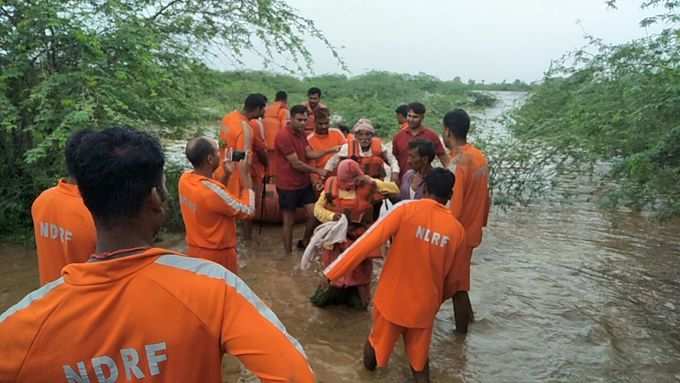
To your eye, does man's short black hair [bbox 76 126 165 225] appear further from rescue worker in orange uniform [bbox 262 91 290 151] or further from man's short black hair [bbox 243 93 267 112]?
rescue worker in orange uniform [bbox 262 91 290 151]

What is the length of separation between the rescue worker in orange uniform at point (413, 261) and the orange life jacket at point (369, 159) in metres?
2.20

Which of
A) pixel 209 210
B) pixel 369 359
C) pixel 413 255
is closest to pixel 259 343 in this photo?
pixel 413 255

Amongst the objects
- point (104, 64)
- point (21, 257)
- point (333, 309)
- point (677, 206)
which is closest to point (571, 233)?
point (677, 206)

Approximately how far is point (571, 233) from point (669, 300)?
8.96ft

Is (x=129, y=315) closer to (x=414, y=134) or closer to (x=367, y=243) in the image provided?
(x=367, y=243)

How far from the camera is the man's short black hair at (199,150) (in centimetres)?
379

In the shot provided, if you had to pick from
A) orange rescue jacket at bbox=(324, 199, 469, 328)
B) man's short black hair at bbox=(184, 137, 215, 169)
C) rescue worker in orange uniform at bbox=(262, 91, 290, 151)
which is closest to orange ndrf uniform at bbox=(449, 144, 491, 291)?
orange rescue jacket at bbox=(324, 199, 469, 328)

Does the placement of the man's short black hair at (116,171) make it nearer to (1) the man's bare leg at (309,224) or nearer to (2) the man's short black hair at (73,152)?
(2) the man's short black hair at (73,152)

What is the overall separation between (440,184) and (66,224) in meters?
2.29

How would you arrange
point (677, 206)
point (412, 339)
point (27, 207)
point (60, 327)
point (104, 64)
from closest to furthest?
1. point (60, 327)
2. point (412, 339)
3. point (677, 206)
4. point (104, 64)
5. point (27, 207)

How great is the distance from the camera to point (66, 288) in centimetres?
136

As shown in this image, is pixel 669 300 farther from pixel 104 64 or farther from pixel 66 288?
pixel 104 64

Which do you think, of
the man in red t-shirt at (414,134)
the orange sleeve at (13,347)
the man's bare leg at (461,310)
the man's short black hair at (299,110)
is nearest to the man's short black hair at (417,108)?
the man in red t-shirt at (414,134)

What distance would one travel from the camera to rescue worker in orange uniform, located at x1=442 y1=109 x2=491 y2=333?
14.8ft
